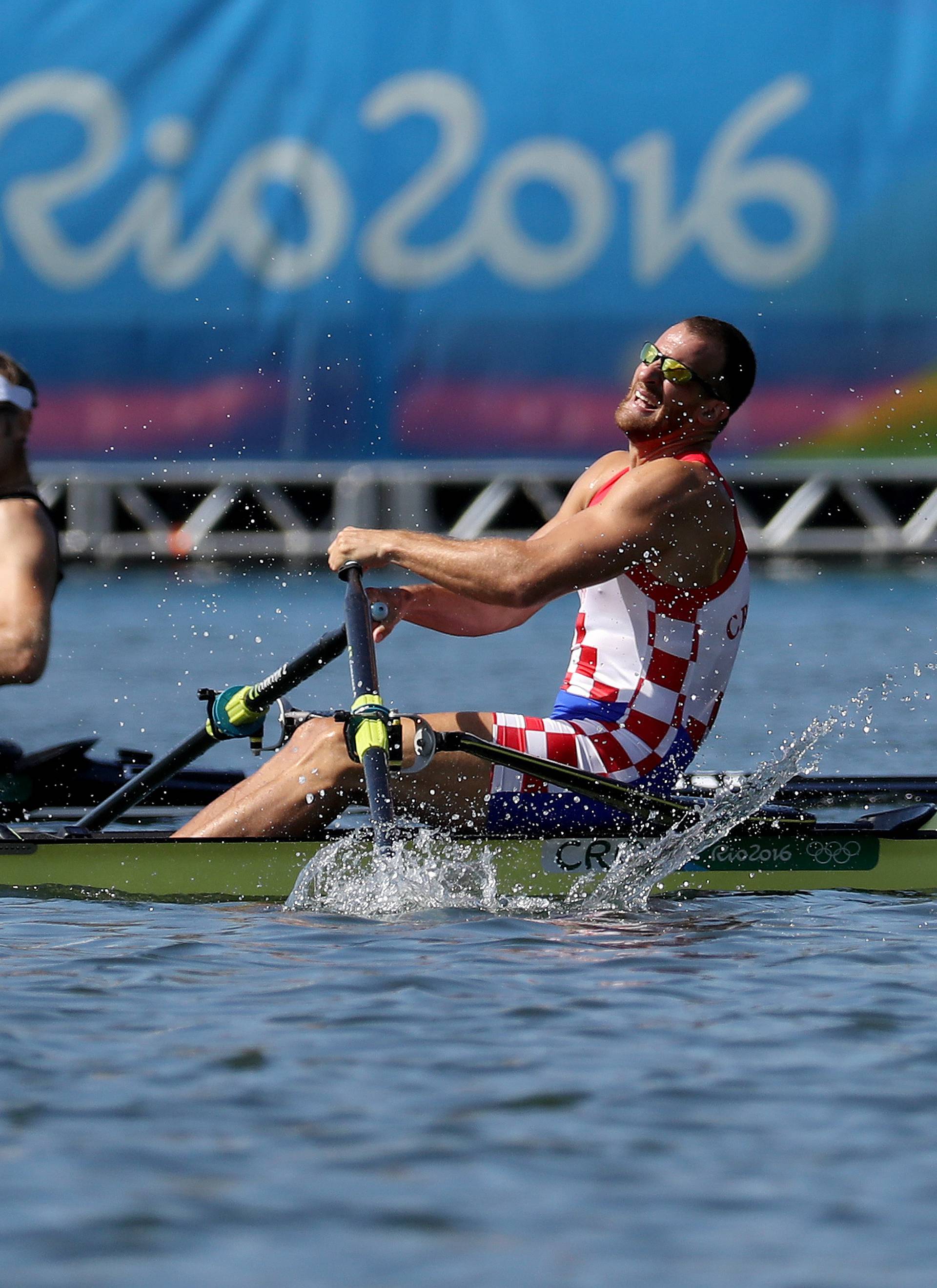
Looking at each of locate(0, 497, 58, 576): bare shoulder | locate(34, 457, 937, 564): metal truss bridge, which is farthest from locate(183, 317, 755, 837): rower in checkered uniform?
locate(34, 457, 937, 564): metal truss bridge

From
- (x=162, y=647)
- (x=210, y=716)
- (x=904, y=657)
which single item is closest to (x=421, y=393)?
(x=162, y=647)

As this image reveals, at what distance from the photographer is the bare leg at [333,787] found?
5469mm

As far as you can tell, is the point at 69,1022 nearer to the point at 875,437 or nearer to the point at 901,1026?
the point at 901,1026

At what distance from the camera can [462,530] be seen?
22.6 metres

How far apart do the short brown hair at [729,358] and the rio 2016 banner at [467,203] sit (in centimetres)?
1543

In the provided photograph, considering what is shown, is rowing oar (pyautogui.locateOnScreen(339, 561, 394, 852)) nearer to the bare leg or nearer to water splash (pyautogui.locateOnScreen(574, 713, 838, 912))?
the bare leg

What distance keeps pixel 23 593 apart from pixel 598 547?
68.1 inches

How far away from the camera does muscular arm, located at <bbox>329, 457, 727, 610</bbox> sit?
5227 mm

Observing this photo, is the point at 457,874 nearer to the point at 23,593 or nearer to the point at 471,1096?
the point at 23,593

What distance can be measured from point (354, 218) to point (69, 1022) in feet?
57.3

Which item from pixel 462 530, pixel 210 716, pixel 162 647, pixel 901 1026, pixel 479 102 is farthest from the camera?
pixel 462 530

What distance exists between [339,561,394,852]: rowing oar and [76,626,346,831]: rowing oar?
0.23 metres

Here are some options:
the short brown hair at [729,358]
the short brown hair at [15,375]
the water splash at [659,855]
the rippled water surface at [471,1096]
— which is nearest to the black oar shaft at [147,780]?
the rippled water surface at [471,1096]

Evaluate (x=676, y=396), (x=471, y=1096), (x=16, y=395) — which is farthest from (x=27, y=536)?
(x=471, y=1096)
